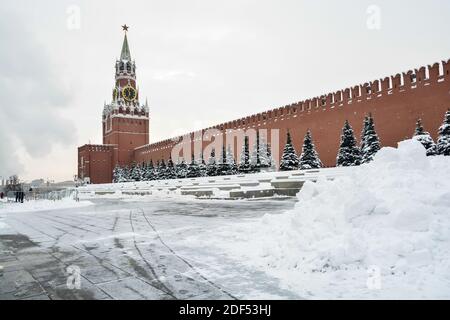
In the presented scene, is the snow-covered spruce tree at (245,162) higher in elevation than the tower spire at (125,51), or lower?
lower

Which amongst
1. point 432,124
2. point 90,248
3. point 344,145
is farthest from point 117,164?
point 90,248

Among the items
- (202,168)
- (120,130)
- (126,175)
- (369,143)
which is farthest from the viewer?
(120,130)

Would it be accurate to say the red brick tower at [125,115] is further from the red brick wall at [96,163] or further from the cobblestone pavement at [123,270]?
the cobblestone pavement at [123,270]

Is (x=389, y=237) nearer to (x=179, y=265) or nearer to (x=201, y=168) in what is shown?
(x=179, y=265)

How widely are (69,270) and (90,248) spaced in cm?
139

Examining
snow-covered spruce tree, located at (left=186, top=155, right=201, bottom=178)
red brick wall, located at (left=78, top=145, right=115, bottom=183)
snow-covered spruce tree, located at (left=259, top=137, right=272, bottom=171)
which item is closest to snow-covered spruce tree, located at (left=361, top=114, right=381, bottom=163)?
snow-covered spruce tree, located at (left=259, top=137, right=272, bottom=171)

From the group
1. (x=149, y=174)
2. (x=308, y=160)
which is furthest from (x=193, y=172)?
(x=308, y=160)

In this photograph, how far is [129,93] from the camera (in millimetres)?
69312

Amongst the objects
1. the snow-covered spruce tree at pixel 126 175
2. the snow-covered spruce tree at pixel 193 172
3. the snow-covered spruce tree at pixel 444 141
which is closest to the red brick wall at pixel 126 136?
the snow-covered spruce tree at pixel 126 175

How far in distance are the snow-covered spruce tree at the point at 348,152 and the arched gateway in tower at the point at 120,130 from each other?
51.2 metres

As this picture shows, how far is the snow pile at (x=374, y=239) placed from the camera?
10.5ft

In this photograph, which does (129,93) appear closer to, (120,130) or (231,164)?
(120,130)

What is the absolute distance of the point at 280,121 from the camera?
34.0 metres

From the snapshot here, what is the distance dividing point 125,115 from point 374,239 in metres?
68.7
